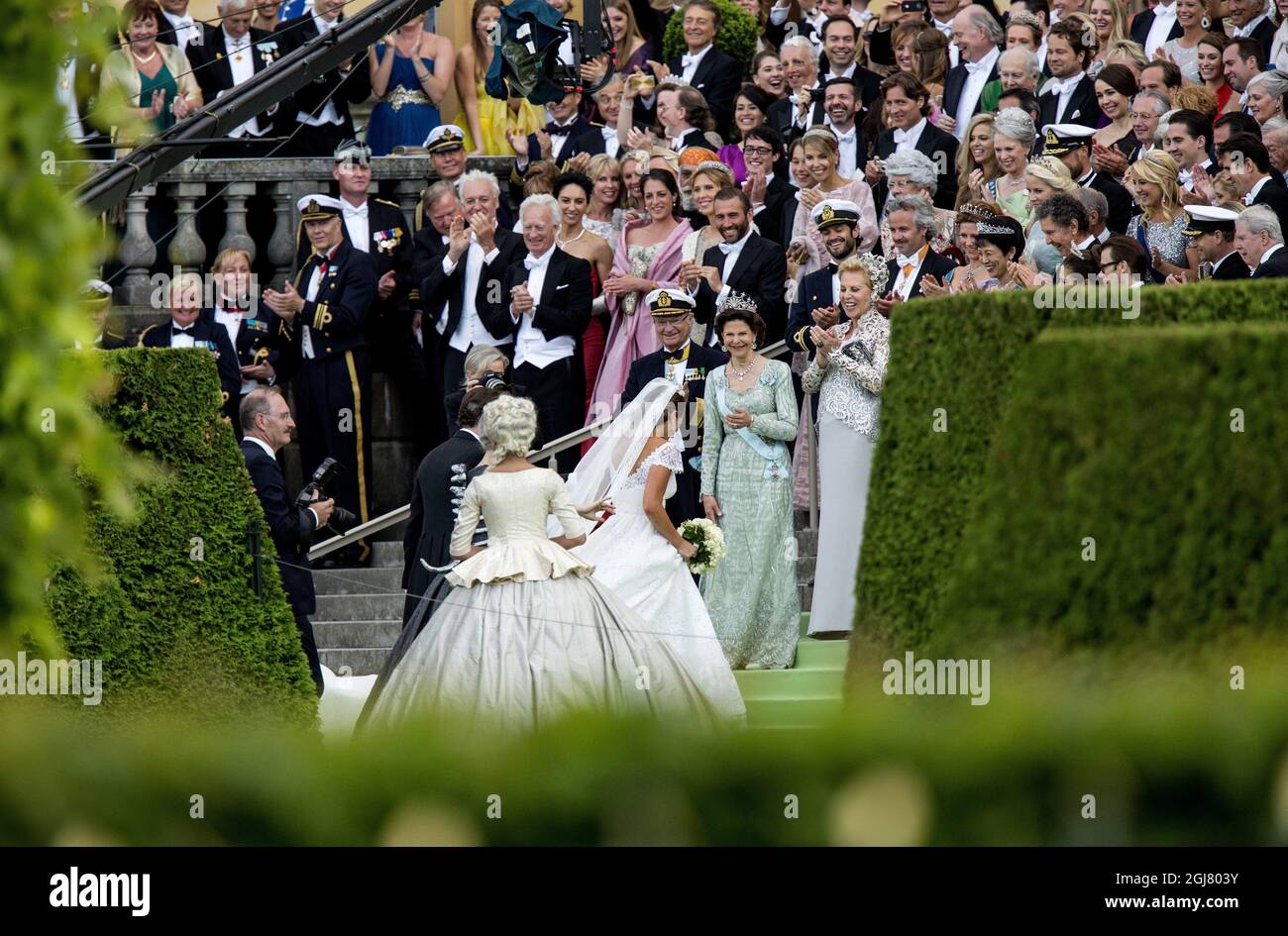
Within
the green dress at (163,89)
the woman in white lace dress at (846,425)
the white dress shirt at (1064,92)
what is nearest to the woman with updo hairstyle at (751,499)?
the woman in white lace dress at (846,425)

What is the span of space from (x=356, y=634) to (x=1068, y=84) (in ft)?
17.2

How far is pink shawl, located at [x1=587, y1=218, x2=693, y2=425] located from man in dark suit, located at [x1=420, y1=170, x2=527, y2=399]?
0.66m

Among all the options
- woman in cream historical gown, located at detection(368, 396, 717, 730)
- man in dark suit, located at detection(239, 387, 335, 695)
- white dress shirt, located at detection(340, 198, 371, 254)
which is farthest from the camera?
white dress shirt, located at detection(340, 198, 371, 254)

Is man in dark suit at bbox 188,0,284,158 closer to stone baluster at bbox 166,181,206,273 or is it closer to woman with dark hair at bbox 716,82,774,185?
stone baluster at bbox 166,181,206,273

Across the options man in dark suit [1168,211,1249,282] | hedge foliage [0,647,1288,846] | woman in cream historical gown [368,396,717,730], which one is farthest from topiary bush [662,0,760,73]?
hedge foliage [0,647,1288,846]

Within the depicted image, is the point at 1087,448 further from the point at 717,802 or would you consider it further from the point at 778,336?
the point at 778,336

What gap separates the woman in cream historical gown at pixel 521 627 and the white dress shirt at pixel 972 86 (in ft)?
16.0

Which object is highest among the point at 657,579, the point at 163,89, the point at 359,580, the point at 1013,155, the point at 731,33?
the point at 731,33

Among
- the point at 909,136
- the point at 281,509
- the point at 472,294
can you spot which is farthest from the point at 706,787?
the point at 472,294

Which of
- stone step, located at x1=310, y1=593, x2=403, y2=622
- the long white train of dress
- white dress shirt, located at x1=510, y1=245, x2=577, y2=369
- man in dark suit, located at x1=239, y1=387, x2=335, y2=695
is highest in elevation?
white dress shirt, located at x1=510, y1=245, x2=577, y2=369

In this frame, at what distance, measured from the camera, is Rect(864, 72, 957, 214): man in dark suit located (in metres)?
13.5

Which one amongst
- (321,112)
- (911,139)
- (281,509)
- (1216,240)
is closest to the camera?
(281,509)

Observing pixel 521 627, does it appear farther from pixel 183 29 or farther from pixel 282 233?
pixel 183 29
